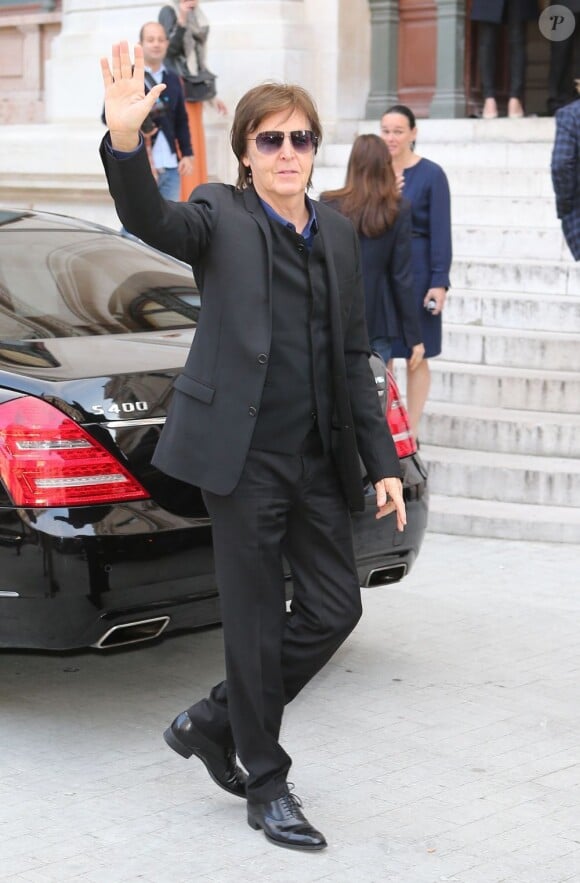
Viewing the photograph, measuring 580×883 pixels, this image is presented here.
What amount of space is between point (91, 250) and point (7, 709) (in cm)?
169

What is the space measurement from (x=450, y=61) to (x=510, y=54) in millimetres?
479

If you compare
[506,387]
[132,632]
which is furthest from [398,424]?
[506,387]

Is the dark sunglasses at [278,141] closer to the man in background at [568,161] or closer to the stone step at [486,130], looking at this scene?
the man in background at [568,161]

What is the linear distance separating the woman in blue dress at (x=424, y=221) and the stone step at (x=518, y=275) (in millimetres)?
1821

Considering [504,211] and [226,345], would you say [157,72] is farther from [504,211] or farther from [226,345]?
[226,345]

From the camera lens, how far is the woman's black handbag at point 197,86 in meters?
11.2

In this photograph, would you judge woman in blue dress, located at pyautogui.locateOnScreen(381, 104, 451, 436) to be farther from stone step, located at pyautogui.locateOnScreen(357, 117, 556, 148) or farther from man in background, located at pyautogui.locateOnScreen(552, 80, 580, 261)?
stone step, located at pyautogui.locateOnScreen(357, 117, 556, 148)

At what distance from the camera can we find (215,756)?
165 inches

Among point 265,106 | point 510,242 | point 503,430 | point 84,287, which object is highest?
point 265,106

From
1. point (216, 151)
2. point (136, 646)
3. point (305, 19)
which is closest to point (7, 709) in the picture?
point (136, 646)

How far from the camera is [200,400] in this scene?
3.87 meters

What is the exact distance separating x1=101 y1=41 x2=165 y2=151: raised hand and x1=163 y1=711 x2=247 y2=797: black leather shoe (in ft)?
5.19

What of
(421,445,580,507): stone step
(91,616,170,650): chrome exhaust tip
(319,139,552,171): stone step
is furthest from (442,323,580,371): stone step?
(91,616,170,650): chrome exhaust tip

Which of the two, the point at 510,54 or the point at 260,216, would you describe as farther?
the point at 510,54
